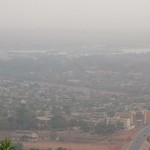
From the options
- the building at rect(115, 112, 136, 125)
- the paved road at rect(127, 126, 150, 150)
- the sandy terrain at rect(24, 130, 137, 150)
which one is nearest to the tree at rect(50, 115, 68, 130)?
the building at rect(115, 112, 136, 125)

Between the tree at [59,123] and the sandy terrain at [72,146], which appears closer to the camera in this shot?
the sandy terrain at [72,146]

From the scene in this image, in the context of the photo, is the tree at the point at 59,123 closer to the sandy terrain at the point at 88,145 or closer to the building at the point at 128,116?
the building at the point at 128,116

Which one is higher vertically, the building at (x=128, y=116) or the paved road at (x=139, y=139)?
the building at (x=128, y=116)

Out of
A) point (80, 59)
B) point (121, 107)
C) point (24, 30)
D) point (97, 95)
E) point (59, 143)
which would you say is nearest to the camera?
point (59, 143)

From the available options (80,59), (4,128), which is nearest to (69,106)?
(4,128)

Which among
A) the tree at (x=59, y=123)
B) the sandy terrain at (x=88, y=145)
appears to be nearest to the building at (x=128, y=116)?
the tree at (x=59, y=123)

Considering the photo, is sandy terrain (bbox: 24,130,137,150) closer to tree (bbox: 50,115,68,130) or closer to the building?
tree (bbox: 50,115,68,130)

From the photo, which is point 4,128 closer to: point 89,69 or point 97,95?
point 97,95

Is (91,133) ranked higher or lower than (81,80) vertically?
lower
